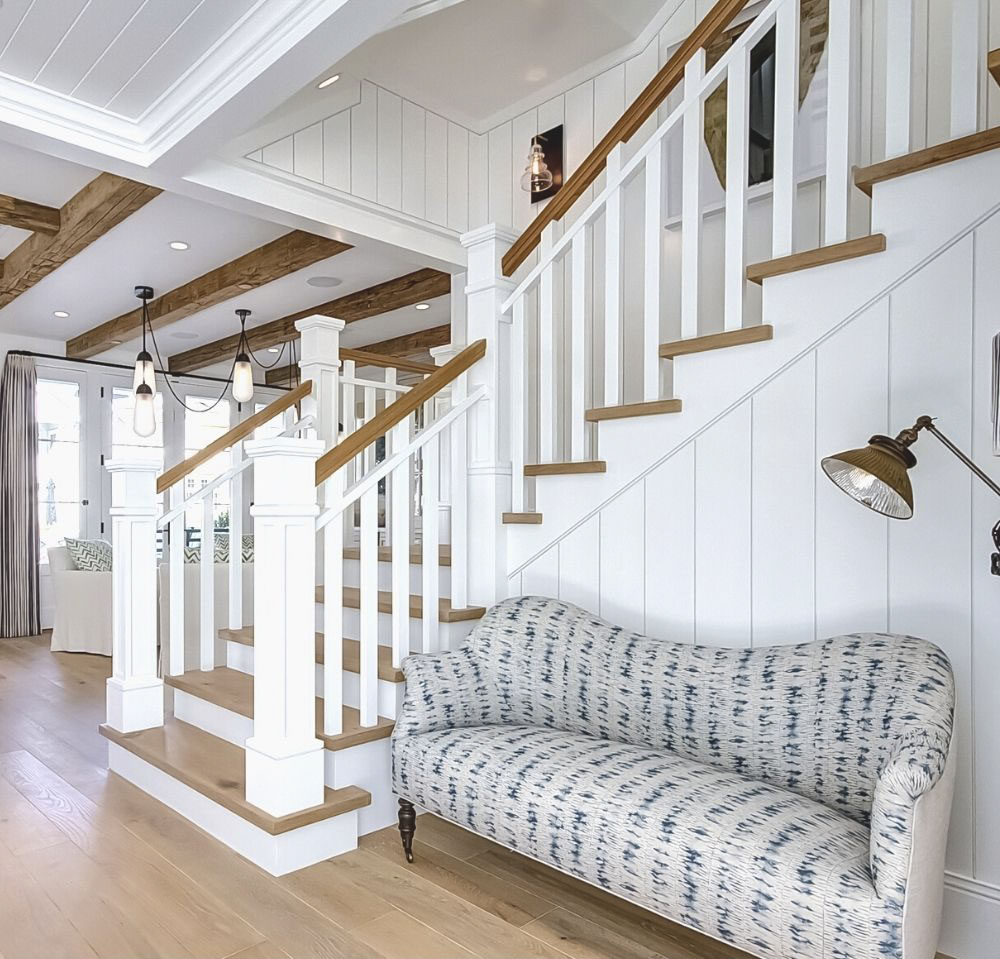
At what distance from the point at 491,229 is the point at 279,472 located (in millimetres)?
1178

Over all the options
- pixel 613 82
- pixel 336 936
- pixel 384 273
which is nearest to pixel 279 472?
pixel 336 936

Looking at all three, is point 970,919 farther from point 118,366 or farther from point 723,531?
point 118,366

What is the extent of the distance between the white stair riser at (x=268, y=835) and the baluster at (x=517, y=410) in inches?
44.9

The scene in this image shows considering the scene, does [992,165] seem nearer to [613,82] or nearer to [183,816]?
[613,82]

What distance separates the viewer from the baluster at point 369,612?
2.47 m

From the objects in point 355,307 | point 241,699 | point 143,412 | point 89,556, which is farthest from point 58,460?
point 241,699

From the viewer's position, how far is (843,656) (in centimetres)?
181

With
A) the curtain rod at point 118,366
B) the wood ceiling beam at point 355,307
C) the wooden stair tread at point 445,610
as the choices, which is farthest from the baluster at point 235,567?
the curtain rod at point 118,366

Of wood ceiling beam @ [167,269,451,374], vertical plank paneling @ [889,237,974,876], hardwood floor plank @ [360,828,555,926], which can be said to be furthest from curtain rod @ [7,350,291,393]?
vertical plank paneling @ [889,237,974,876]

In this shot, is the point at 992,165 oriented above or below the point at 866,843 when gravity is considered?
above

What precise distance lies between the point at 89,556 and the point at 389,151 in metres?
3.92

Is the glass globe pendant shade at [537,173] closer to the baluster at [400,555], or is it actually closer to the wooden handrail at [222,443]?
the wooden handrail at [222,443]

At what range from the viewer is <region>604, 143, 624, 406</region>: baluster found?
2510 mm

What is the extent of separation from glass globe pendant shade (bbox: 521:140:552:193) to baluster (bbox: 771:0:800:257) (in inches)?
84.2
